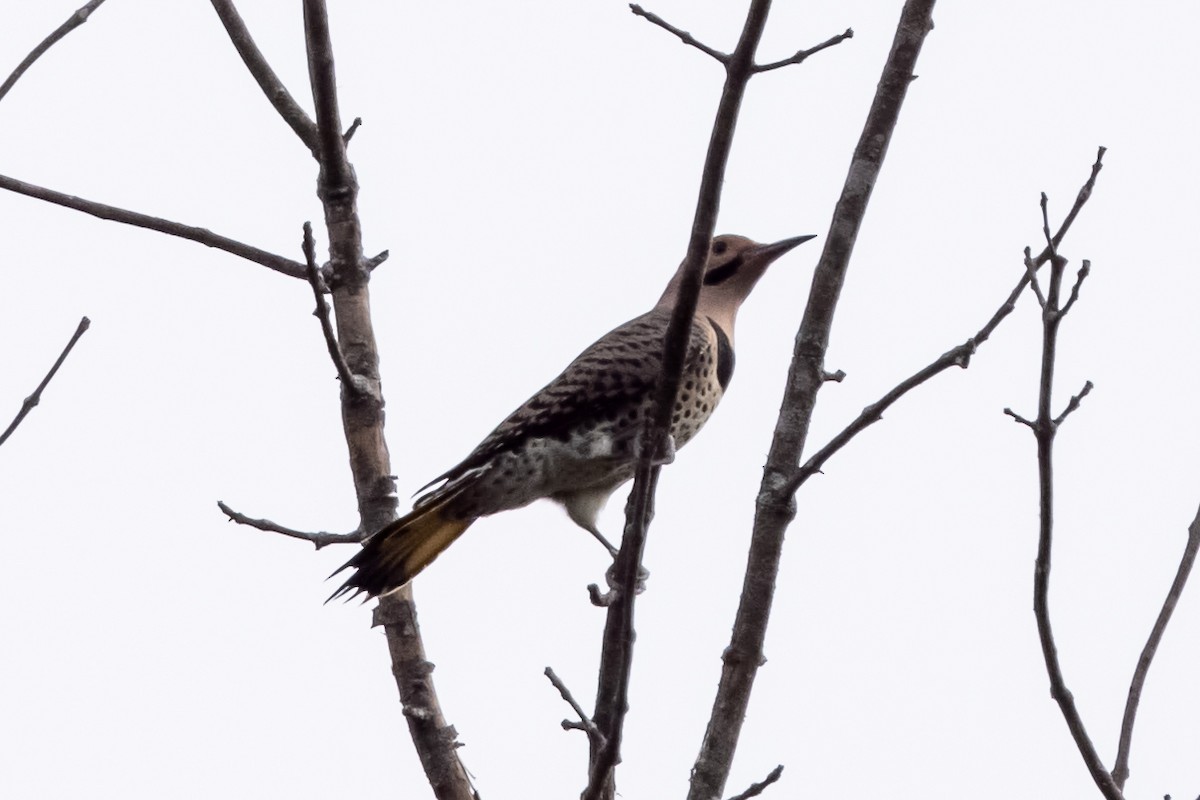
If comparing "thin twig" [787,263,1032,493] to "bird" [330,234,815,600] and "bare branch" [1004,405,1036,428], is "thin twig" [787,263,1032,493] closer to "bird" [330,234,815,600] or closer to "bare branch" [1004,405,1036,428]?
"bare branch" [1004,405,1036,428]

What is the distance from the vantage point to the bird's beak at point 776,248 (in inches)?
251

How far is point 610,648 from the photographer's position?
9.99ft

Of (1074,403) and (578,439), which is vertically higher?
(578,439)

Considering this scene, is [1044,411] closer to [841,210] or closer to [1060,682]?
[1060,682]

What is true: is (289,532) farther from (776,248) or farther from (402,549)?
(776,248)

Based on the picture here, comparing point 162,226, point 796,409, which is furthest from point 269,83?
point 796,409

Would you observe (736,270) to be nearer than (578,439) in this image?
No

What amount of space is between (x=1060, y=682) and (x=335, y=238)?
221 cm

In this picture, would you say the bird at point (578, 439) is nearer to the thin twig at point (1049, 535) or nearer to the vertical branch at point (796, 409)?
the vertical branch at point (796, 409)

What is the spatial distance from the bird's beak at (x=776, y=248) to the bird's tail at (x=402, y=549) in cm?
192

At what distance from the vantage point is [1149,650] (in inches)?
120

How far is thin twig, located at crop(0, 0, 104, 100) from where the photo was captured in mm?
3168

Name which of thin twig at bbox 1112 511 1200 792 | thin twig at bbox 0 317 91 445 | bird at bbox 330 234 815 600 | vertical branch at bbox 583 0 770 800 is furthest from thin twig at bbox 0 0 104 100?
thin twig at bbox 1112 511 1200 792

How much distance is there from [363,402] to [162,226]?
2.12 feet
